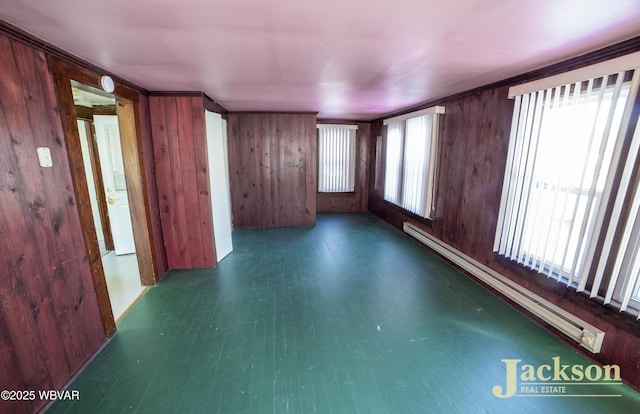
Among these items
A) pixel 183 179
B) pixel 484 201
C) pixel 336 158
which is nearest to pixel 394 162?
pixel 336 158

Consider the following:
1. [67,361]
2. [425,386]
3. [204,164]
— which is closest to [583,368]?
[425,386]

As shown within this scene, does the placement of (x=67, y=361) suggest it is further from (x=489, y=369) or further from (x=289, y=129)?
(x=289, y=129)

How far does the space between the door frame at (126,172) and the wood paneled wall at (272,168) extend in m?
2.38

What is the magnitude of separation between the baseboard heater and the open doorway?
4.03 m

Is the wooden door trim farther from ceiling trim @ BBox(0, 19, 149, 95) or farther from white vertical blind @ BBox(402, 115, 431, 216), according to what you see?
white vertical blind @ BBox(402, 115, 431, 216)

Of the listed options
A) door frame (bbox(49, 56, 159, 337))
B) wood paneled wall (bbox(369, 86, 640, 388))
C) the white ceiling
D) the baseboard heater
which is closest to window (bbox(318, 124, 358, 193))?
wood paneled wall (bbox(369, 86, 640, 388))

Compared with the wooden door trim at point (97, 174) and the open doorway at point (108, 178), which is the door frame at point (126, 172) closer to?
the open doorway at point (108, 178)

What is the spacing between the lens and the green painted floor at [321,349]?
5.51ft

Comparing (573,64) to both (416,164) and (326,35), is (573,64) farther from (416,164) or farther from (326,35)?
(416,164)

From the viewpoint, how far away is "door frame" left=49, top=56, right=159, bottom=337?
1.88 metres

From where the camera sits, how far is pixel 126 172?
2.96 m

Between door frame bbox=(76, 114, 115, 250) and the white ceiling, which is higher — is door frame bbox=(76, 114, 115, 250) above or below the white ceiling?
below

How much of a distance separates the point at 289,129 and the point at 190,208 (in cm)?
262

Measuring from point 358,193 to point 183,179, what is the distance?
4.40 m
